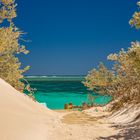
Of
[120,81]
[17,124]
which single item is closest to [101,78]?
[120,81]

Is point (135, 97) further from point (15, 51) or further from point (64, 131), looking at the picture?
point (64, 131)

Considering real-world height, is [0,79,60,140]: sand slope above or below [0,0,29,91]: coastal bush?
below

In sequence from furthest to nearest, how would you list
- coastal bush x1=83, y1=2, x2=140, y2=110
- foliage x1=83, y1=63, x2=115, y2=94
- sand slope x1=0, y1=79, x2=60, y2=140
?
1. foliage x1=83, y1=63, x2=115, y2=94
2. coastal bush x1=83, y1=2, x2=140, y2=110
3. sand slope x1=0, y1=79, x2=60, y2=140

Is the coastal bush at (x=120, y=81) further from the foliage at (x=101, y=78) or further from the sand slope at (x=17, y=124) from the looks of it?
the sand slope at (x=17, y=124)

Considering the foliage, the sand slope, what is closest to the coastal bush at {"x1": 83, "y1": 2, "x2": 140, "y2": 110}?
the foliage

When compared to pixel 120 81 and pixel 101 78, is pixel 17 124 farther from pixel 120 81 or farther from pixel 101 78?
pixel 101 78

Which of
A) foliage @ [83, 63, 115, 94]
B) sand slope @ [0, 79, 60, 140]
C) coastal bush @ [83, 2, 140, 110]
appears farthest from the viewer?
foliage @ [83, 63, 115, 94]

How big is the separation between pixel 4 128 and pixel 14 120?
1.56 m

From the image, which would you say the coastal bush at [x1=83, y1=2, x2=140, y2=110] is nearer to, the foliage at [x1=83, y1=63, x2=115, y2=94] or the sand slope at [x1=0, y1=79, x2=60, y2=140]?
the foliage at [x1=83, y1=63, x2=115, y2=94]

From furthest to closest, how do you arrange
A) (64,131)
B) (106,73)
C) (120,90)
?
(106,73), (120,90), (64,131)

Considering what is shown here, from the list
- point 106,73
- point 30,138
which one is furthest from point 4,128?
point 106,73

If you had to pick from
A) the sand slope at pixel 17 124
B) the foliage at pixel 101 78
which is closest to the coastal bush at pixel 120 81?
the foliage at pixel 101 78

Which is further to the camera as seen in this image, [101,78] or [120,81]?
[101,78]

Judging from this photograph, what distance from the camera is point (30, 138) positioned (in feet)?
39.9
